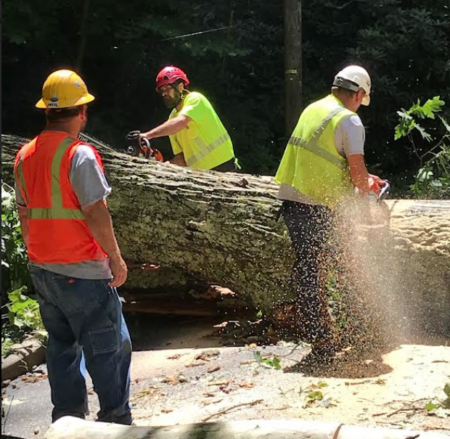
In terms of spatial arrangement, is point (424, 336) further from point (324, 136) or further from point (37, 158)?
point (37, 158)

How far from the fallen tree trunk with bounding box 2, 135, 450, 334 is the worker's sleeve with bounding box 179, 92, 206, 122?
932mm

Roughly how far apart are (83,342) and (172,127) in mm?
3391

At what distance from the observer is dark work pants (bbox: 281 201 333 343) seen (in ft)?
16.0

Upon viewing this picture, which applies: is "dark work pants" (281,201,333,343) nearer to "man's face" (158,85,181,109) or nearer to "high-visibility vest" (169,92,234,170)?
"high-visibility vest" (169,92,234,170)

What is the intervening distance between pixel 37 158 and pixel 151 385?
1920 mm

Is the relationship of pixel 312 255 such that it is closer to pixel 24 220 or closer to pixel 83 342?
pixel 83 342

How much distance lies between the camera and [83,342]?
11.7ft

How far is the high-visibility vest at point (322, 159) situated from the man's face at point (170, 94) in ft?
7.61

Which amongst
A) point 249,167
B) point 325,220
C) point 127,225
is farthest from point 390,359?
point 249,167

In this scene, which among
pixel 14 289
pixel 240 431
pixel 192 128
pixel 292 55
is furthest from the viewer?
pixel 292 55

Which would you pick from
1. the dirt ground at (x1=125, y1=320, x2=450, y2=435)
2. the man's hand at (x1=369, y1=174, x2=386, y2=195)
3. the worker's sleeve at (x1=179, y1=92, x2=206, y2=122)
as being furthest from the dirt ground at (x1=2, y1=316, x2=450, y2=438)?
the worker's sleeve at (x1=179, y1=92, x2=206, y2=122)

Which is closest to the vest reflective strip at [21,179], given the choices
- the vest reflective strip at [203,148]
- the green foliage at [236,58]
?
the vest reflective strip at [203,148]

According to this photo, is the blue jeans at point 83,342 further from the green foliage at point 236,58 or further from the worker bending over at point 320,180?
the green foliage at point 236,58

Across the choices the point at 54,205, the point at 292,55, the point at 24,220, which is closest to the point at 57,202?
the point at 54,205
